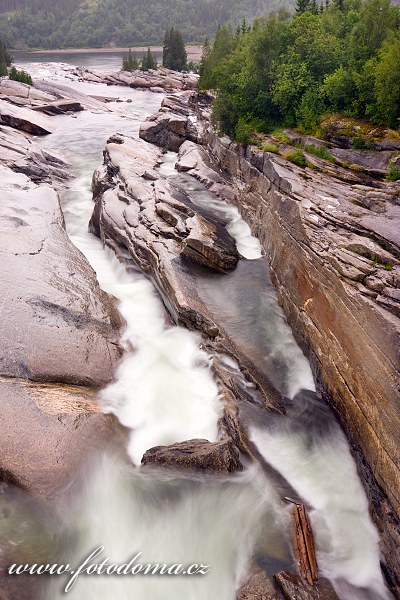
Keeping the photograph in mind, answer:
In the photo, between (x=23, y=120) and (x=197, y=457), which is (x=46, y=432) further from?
(x=23, y=120)

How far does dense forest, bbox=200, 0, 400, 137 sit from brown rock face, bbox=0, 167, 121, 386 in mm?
14024

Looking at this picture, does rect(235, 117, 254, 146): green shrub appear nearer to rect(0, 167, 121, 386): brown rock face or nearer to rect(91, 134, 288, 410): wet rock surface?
rect(91, 134, 288, 410): wet rock surface

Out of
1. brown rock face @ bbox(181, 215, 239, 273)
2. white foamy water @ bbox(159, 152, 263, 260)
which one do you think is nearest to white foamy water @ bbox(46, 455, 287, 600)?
brown rock face @ bbox(181, 215, 239, 273)

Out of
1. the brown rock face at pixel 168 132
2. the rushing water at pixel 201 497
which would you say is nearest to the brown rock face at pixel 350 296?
the rushing water at pixel 201 497

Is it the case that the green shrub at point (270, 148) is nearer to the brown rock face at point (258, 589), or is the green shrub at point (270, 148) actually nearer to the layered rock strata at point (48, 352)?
the layered rock strata at point (48, 352)

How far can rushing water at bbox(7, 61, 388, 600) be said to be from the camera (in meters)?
8.20

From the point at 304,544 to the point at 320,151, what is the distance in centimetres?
1756

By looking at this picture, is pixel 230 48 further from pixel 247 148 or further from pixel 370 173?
pixel 370 173

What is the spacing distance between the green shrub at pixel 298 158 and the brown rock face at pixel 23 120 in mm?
30780

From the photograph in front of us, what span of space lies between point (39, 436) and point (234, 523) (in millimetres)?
5124

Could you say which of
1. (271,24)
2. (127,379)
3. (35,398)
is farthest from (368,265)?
(271,24)

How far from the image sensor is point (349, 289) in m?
11.5

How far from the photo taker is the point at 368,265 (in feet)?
39.2

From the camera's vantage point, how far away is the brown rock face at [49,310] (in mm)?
11562
